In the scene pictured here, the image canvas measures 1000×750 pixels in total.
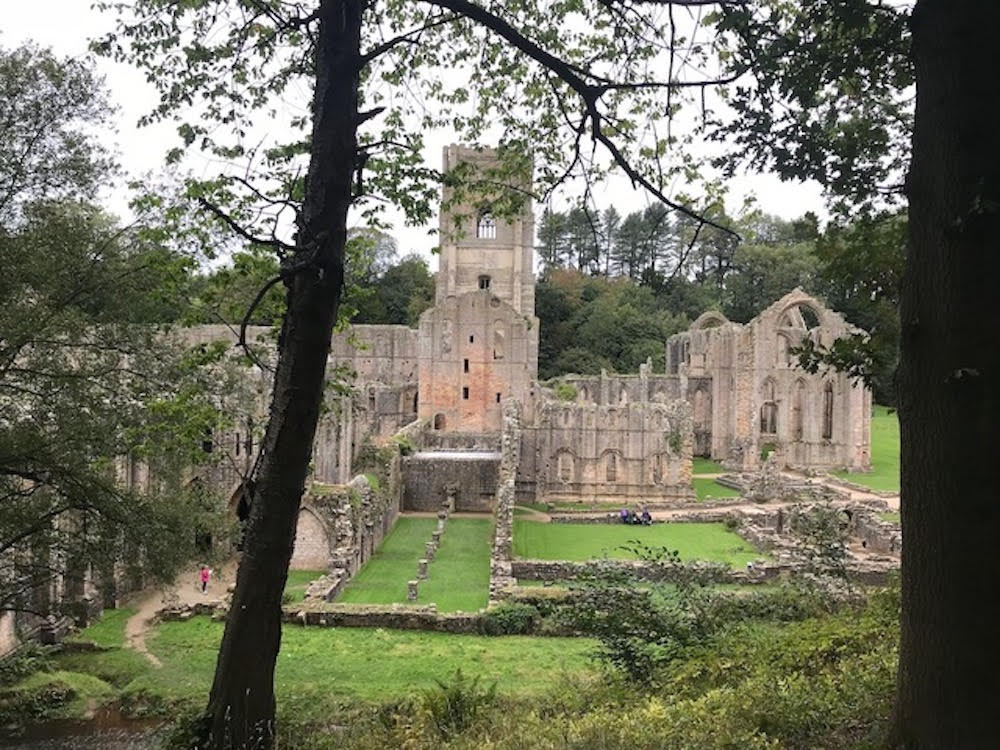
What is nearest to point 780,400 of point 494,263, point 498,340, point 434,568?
point 498,340

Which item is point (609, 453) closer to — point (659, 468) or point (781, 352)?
point (659, 468)

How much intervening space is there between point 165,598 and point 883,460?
3708cm

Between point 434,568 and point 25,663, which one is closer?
point 25,663

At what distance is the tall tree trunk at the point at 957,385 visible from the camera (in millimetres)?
4113

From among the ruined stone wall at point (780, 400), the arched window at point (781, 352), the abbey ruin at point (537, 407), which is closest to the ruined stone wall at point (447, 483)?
the abbey ruin at point (537, 407)

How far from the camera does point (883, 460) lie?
41.8 m

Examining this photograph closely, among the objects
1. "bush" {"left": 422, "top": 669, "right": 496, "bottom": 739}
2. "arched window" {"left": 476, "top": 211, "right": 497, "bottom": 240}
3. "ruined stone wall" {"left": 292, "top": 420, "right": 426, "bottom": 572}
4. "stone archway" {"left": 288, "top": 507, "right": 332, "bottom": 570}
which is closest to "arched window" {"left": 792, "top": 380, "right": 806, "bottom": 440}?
"arched window" {"left": 476, "top": 211, "right": 497, "bottom": 240}

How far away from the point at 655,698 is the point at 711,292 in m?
65.8

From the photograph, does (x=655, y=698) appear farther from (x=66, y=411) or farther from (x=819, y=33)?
(x=66, y=411)

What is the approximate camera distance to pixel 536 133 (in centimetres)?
891

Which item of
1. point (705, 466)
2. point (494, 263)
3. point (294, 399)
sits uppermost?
point (494, 263)

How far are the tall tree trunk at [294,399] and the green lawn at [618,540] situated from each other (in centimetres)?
1561

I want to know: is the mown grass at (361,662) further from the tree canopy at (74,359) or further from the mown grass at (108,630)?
the tree canopy at (74,359)

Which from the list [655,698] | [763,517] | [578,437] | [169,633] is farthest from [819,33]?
[578,437]
